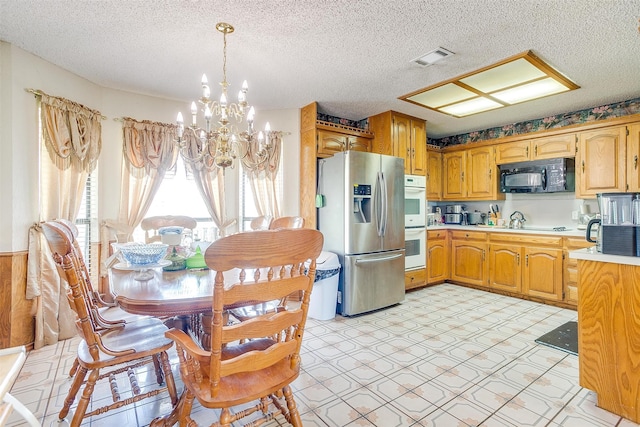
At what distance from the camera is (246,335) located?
113 cm

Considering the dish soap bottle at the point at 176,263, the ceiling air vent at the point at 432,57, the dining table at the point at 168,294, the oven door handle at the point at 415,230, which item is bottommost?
the dining table at the point at 168,294

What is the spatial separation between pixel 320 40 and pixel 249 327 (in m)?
2.16

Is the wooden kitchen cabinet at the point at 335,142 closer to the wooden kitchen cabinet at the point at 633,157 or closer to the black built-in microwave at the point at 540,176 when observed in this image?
the black built-in microwave at the point at 540,176

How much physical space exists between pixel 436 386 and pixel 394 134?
3.05 m

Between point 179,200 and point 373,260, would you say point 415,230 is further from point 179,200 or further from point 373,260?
point 179,200

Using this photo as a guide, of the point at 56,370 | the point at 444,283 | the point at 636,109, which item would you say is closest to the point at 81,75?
the point at 56,370

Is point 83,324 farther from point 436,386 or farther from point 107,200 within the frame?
point 107,200

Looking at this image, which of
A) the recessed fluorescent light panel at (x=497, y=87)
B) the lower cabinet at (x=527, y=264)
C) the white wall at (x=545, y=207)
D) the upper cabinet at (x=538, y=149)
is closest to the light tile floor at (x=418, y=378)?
the lower cabinet at (x=527, y=264)

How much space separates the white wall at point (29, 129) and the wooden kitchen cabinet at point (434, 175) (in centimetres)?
408

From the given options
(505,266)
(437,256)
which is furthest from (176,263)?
(505,266)

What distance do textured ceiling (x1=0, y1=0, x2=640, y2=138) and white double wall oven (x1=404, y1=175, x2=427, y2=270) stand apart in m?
1.39

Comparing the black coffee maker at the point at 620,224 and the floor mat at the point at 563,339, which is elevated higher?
the black coffee maker at the point at 620,224

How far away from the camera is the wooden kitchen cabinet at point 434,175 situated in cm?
503

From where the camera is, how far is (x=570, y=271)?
3.58m
